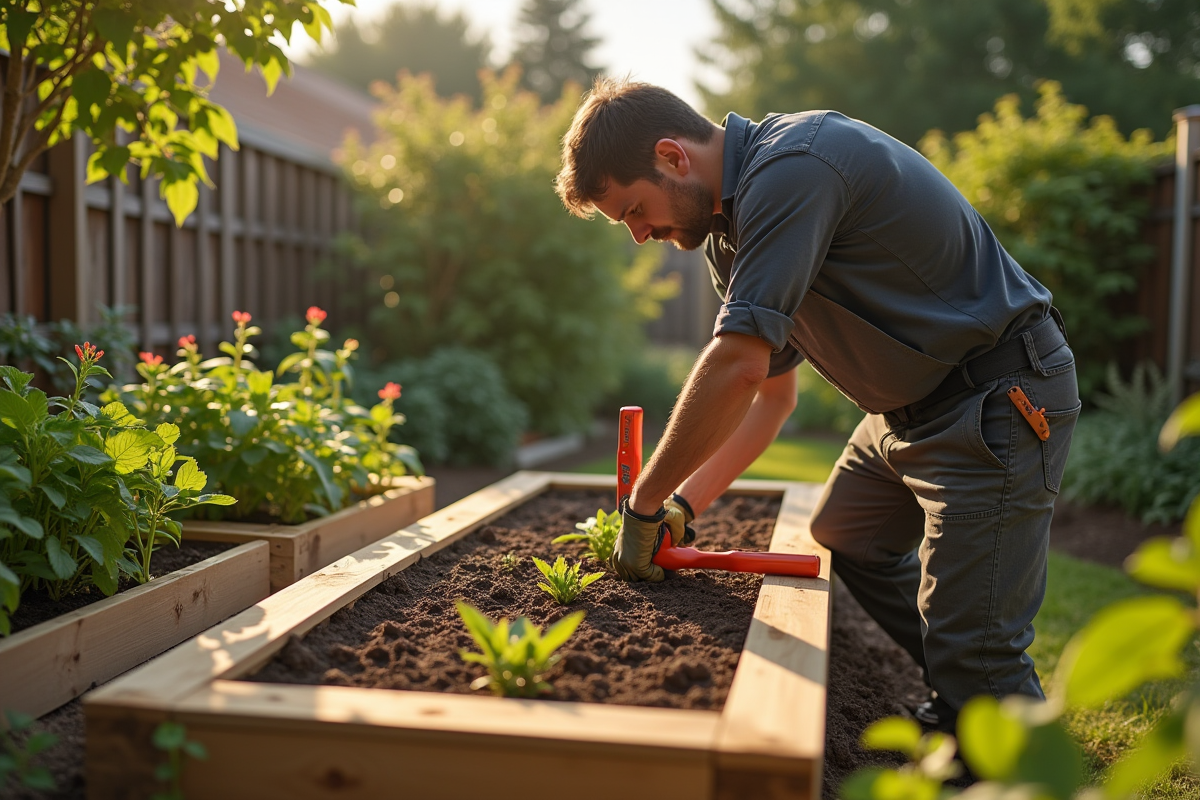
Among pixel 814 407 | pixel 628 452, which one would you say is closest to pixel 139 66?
pixel 628 452

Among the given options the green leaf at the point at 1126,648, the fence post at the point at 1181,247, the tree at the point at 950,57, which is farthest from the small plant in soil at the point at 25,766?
the tree at the point at 950,57

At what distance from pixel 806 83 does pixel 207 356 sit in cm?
1423

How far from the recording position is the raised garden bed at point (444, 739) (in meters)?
1.31

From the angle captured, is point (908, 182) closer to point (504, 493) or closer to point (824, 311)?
point (824, 311)

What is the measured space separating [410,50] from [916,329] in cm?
3389

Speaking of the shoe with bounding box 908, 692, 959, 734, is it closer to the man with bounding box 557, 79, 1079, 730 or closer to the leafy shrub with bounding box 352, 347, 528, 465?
the man with bounding box 557, 79, 1079, 730

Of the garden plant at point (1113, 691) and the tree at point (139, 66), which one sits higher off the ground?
the tree at point (139, 66)

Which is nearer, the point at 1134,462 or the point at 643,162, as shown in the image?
the point at 643,162

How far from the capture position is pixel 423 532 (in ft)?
8.91

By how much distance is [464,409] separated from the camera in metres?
6.41

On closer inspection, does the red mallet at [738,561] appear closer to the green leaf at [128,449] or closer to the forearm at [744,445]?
the forearm at [744,445]

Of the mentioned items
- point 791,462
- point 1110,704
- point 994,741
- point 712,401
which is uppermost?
point 712,401

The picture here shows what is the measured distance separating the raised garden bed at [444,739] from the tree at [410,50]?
1300 inches

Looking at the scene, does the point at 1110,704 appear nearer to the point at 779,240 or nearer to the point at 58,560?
the point at 779,240
